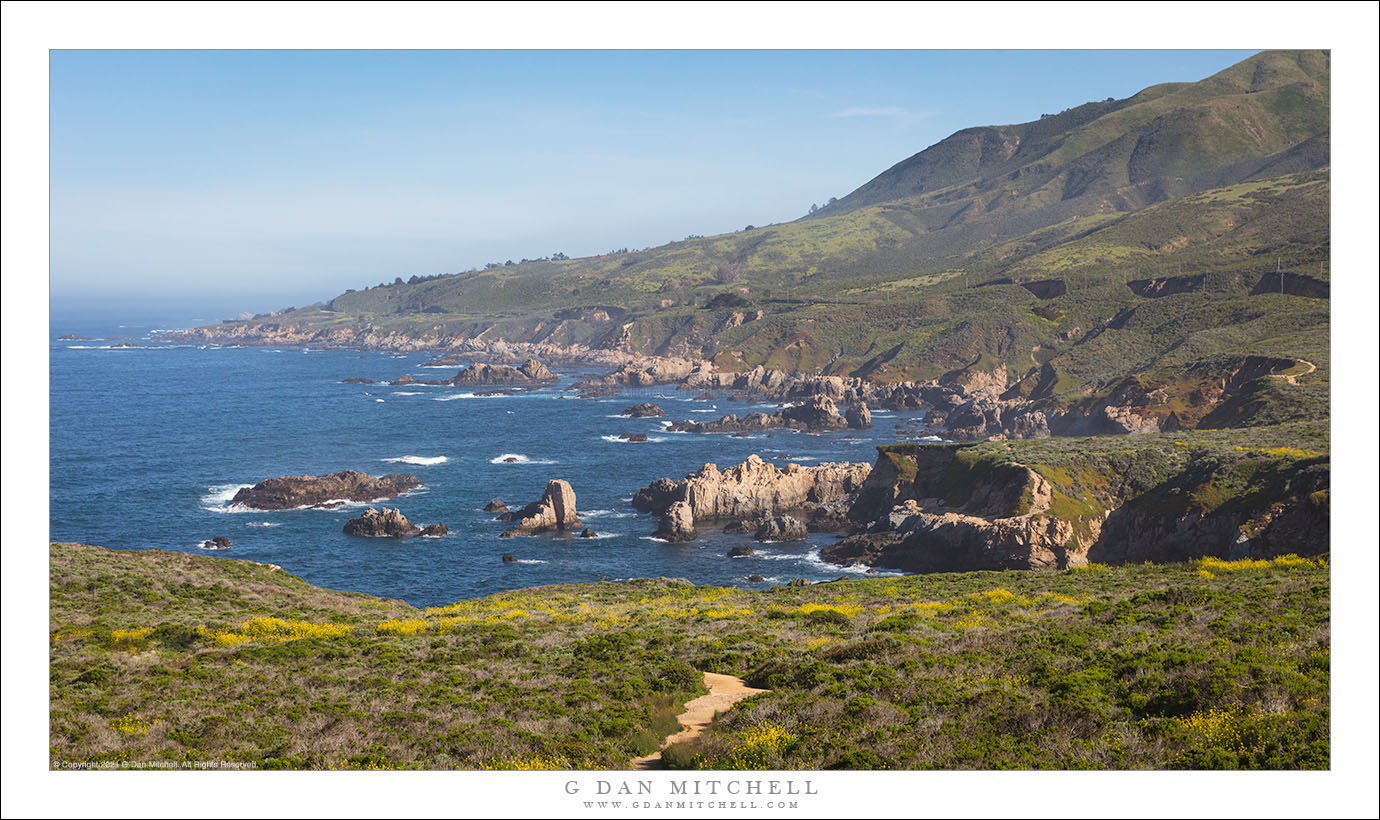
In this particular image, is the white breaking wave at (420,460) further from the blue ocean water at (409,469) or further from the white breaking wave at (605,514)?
the white breaking wave at (605,514)

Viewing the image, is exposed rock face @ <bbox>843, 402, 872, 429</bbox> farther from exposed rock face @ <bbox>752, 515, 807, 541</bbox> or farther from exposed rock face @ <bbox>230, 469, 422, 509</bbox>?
exposed rock face @ <bbox>230, 469, 422, 509</bbox>

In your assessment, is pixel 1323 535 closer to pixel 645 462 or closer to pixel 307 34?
pixel 307 34

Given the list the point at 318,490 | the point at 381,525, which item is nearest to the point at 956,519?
the point at 381,525

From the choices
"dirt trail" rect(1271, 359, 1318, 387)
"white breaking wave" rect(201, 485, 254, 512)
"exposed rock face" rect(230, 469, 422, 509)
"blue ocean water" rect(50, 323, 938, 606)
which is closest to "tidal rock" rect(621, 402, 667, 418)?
"blue ocean water" rect(50, 323, 938, 606)

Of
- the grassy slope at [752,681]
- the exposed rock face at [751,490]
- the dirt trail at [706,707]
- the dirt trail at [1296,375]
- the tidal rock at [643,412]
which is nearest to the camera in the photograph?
the grassy slope at [752,681]

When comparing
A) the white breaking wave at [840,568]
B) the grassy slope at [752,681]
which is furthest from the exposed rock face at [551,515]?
the grassy slope at [752,681]

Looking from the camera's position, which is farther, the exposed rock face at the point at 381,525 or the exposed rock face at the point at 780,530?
the exposed rock face at the point at 381,525
